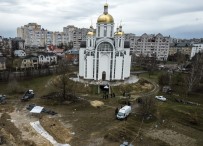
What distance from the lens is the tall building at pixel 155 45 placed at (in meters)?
79.2

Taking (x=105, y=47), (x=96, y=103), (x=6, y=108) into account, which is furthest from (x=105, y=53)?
(x=6, y=108)

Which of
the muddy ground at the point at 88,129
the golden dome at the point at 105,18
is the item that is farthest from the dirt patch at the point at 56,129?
the golden dome at the point at 105,18

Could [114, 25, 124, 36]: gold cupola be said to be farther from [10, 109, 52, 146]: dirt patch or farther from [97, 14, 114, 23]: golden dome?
[10, 109, 52, 146]: dirt patch

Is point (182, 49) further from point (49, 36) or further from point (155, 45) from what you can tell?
point (49, 36)

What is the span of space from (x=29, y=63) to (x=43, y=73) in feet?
28.7

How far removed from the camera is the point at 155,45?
264 feet

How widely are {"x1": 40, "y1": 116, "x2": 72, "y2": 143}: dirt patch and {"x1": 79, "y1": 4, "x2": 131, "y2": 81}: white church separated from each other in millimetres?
16901

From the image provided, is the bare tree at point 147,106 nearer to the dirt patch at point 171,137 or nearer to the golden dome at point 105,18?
the dirt patch at point 171,137

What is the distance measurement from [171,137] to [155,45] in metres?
65.0

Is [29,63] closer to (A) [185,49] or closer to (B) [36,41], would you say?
(B) [36,41]

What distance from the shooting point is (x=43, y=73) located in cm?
4681

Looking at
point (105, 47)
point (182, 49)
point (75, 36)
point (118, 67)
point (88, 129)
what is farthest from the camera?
point (75, 36)

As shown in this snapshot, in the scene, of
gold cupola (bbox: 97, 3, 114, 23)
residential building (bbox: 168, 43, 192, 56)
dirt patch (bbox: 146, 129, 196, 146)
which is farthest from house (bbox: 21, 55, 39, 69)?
residential building (bbox: 168, 43, 192, 56)

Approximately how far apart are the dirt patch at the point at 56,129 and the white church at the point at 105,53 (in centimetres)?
1690
